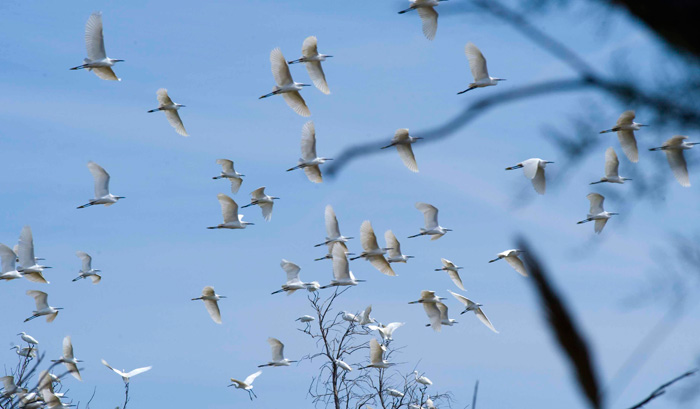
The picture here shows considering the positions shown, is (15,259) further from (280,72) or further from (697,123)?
(697,123)

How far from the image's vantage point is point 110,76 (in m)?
15.6

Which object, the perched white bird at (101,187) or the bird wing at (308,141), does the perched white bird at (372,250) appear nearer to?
the bird wing at (308,141)

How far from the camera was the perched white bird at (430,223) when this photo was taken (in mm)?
18158

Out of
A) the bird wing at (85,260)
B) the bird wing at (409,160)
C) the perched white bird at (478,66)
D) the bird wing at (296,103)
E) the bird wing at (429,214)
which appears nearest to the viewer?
the perched white bird at (478,66)

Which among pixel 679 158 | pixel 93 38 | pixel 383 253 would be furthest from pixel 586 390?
pixel 93 38

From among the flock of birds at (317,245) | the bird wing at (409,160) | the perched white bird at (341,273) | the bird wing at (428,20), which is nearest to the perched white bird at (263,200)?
the flock of birds at (317,245)

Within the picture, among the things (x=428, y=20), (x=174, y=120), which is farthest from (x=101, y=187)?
(x=428, y=20)

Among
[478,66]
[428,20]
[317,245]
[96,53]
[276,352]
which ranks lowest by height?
[276,352]

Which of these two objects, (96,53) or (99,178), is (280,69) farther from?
(99,178)

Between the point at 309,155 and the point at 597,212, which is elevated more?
the point at 309,155

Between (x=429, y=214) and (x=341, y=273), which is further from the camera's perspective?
(x=429, y=214)

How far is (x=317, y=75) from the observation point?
16.6 metres

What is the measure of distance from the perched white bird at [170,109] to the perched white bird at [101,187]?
1639mm

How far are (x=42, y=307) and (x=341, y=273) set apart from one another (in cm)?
721
